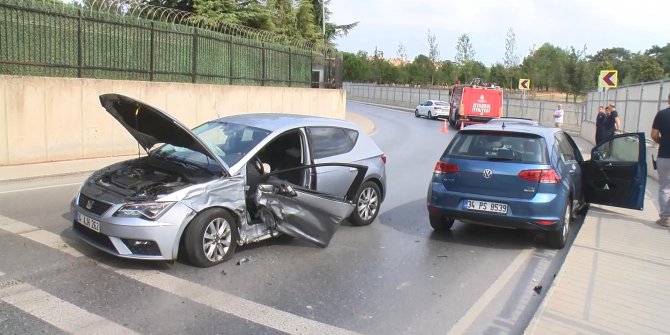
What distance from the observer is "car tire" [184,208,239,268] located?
5.45 metres

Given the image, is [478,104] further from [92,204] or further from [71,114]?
[92,204]

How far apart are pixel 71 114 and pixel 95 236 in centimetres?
872

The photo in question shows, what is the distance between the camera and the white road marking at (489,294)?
462 centimetres

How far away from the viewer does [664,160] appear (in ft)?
27.8

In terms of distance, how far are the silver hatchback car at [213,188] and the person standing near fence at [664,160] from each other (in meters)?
4.60

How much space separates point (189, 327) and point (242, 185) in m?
1.89

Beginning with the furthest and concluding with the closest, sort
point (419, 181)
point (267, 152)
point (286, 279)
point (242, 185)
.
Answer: point (419, 181) → point (267, 152) → point (242, 185) → point (286, 279)

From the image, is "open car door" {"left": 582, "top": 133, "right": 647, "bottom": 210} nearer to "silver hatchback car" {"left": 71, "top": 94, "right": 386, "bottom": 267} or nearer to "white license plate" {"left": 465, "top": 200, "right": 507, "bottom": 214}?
"white license plate" {"left": 465, "top": 200, "right": 507, "bottom": 214}

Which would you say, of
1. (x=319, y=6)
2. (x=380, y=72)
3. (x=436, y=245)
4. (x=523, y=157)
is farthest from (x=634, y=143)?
(x=380, y=72)

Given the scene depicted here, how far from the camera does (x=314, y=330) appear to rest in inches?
172

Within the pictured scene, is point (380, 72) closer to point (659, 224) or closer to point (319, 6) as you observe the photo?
point (319, 6)

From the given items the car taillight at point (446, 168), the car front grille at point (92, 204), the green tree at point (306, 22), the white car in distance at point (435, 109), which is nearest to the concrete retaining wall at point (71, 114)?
the car front grille at point (92, 204)

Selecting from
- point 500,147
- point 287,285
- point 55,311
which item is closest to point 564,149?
point 500,147

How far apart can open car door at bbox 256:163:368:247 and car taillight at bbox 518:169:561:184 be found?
2.19 metres
